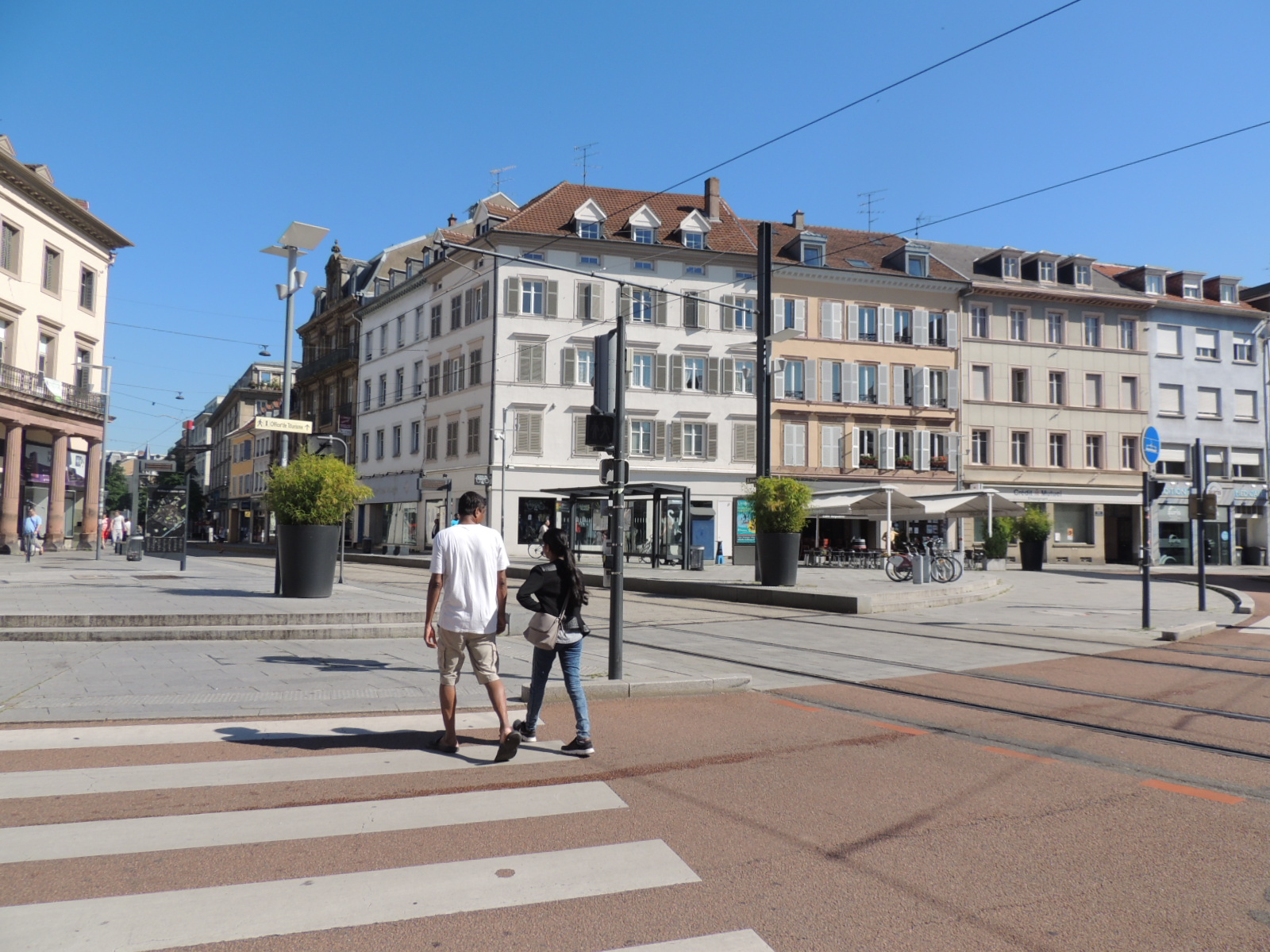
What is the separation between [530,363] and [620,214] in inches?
325

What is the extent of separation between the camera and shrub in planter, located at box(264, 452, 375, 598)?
14.8 meters

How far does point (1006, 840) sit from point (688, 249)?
40.5 m

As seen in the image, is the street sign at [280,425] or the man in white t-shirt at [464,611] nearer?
the man in white t-shirt at [464,611]

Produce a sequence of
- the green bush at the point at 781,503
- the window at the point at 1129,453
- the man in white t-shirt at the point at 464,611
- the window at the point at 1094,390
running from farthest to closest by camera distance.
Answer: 1. the window at the point at 1129,453
2. the window at the point at 1094,390
3. the green bush at the point at 781,503
4. the man in white t-shirt at the point at 464,611

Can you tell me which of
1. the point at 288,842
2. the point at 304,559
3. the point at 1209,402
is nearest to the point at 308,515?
the point at 304,559

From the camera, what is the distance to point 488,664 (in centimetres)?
619

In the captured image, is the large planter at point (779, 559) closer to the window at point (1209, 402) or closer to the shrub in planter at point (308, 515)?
the shrub in planter at point (308, 515)

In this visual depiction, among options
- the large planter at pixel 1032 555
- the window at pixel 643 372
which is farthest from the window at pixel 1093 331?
the window at pixel 643 372

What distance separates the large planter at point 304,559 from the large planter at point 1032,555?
28285 mm

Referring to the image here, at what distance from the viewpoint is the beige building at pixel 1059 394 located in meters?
47.3

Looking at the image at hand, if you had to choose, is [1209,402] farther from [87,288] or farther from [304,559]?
[87,288]

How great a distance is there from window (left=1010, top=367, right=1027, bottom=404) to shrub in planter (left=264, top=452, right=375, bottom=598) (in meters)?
40.2

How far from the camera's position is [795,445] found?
4459cm

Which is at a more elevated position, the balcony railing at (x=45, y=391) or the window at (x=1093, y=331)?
the window at (x=1093, y=331)
